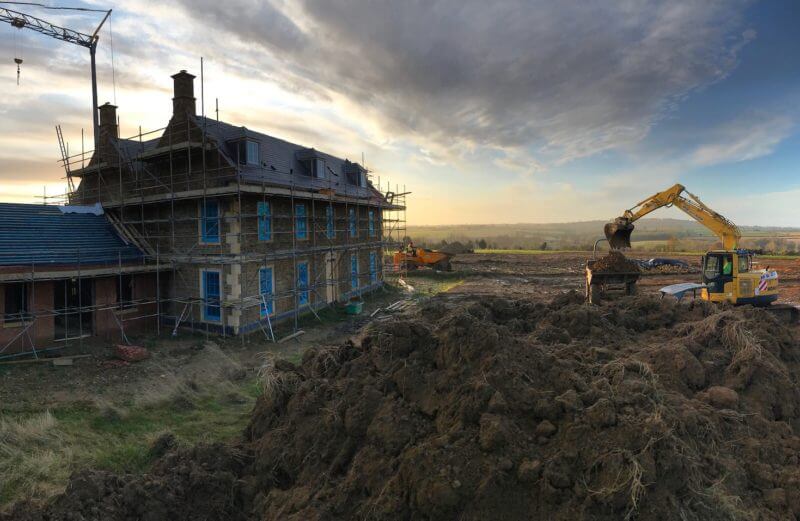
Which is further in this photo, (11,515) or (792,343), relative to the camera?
(792,343)

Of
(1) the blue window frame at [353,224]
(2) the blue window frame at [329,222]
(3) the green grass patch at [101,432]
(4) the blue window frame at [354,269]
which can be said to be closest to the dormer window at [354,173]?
(1) the blue window frame at [353,224]

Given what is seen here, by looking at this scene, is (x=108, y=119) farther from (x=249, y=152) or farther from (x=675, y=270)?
(x=675, y=270)

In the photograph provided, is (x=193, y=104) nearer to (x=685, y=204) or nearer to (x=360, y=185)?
(x=360, y=185)

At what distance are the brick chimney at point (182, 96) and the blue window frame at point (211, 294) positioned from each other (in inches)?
261

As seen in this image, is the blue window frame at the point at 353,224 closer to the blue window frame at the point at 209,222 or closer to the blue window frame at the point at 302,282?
the blue window frame at the point at 302,282

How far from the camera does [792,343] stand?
9328 mm

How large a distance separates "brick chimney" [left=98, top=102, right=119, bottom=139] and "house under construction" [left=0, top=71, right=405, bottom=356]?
4 centimetres

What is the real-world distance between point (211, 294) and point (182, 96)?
802cm

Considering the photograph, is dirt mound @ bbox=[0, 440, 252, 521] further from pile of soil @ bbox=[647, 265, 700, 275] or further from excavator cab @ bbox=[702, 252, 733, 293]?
pile of soil @ bbox=[647, 265, 700, 275]

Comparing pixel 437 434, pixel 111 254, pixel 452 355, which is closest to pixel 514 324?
pixel 452 355

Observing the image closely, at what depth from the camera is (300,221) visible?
19141 millimetres

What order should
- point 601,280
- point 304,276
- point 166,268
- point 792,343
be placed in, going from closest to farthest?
point 792,343, point 601,280, point 166,268, point 304,276

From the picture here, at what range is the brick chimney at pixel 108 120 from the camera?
65.7ft

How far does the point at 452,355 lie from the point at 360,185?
21763 millimetres
